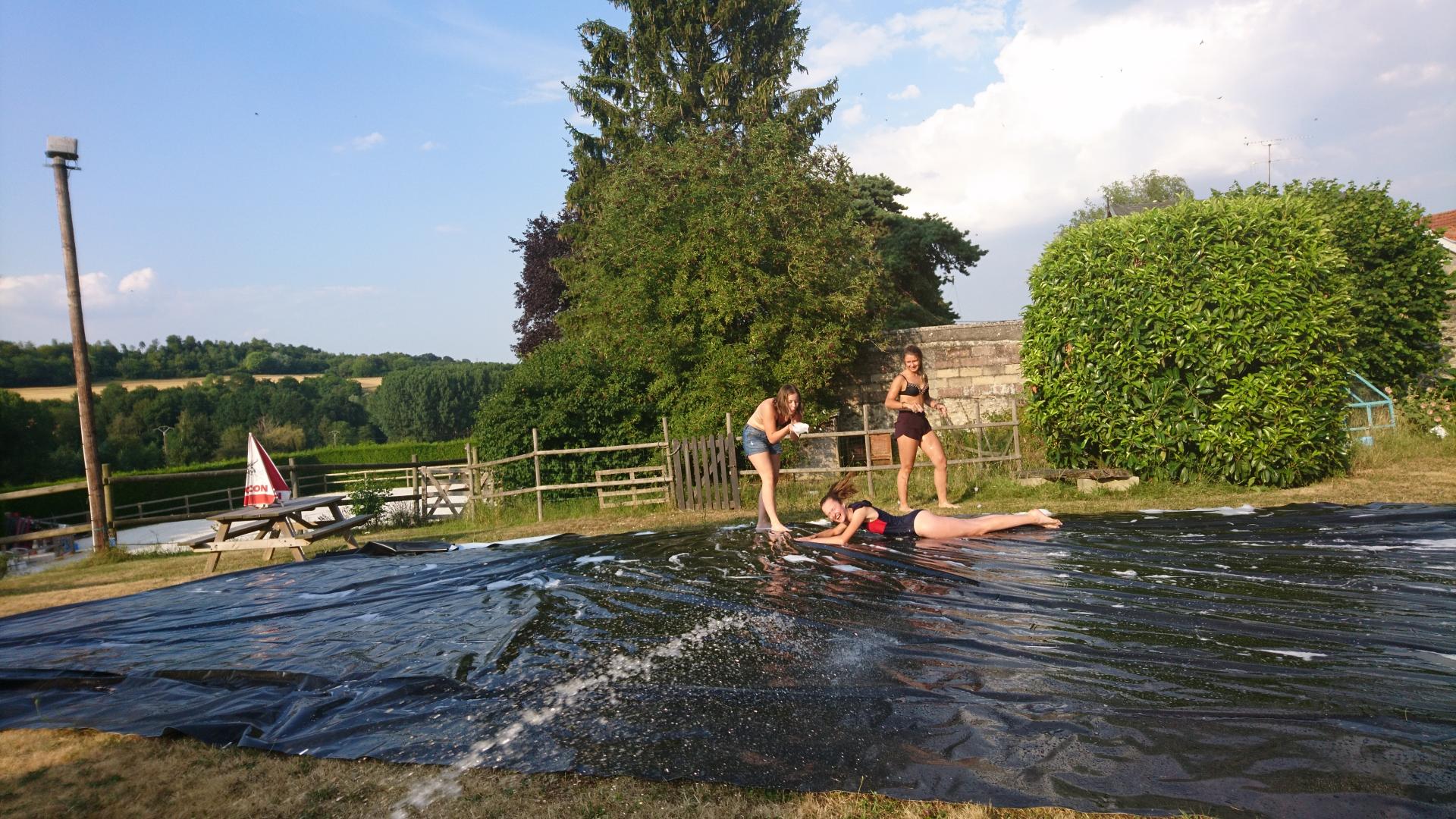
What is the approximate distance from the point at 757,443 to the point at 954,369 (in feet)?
29.4

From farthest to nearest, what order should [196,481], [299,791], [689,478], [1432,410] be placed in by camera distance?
[196,481] → [1432,410] → [689,478] → [299,791]

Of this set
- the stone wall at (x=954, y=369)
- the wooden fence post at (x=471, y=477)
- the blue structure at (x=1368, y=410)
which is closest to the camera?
the blue structure at (x=1368, y=410)

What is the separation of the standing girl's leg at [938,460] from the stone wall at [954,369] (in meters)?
6.68

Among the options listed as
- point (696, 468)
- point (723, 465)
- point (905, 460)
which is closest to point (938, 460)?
point (905, 460)

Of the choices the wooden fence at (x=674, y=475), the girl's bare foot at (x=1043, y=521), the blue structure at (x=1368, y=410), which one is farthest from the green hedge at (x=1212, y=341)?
the girl's bare foot at (x=1043, y=521)

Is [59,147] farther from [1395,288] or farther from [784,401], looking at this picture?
[1395,288]

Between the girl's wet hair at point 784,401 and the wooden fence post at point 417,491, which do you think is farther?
the wooden fence post at point 417,491

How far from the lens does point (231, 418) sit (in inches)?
2388

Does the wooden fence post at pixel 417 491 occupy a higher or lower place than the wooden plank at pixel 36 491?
lower

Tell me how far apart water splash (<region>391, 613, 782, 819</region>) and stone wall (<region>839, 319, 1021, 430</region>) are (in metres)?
11.7

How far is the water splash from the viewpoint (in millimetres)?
3150

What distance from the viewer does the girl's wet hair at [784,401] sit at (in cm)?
809

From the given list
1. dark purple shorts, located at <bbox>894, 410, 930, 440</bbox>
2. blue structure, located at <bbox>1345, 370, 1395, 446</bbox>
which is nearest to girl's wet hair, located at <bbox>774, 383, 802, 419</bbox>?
dark purple shorts, located at <bbox>894, 410, 930, 440</bbox>

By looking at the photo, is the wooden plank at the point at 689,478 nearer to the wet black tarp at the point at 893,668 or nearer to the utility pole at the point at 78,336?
the wet black tarp at the point at 893,668
